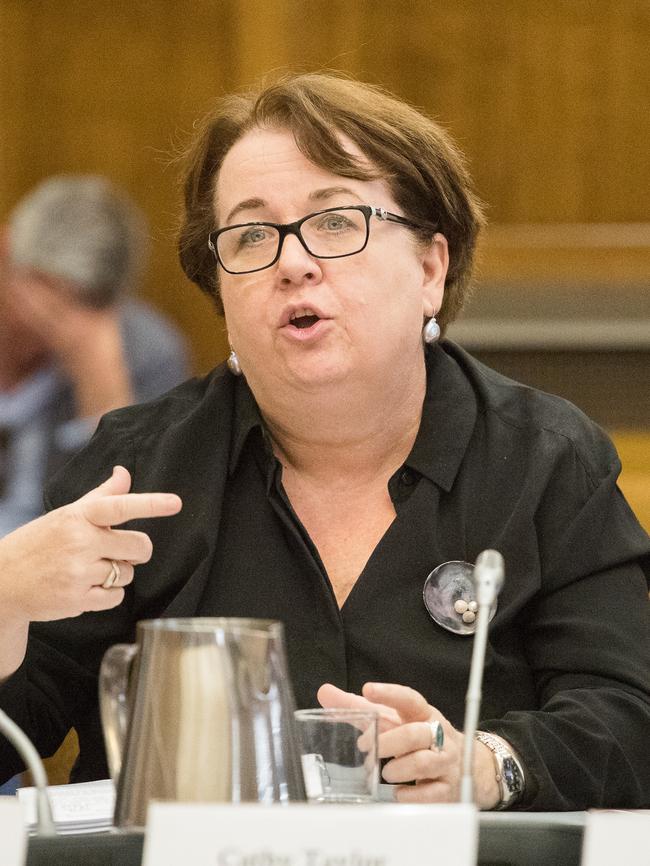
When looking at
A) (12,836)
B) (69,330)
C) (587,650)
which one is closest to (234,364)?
(587,650)

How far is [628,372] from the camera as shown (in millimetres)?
3160

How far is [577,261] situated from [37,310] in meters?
1.16

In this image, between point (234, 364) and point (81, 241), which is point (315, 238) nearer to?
point (234, 364)

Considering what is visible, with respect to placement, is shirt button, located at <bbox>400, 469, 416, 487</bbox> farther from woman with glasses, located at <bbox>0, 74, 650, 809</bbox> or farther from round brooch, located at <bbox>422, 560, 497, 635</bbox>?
round brooch, located at <bbox>422, 560, 497, 635</bbox>

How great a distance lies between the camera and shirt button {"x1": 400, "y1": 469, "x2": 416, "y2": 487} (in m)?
1.61

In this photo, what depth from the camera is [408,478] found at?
1.61 metres

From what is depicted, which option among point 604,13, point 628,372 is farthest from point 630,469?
Answer: point 604,13

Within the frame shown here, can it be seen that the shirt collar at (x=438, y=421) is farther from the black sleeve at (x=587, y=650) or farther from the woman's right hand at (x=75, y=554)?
the woman's right hand at (x=75, y=554)

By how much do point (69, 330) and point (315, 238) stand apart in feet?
4.71

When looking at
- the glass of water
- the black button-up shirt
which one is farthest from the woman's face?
the glass of water

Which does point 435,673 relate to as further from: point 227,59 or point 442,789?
point 227,59

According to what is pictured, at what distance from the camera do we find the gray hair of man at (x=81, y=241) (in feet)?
9.41

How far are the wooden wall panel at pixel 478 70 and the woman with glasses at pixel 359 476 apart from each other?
145 cm

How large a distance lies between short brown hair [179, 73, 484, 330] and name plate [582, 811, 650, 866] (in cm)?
93
